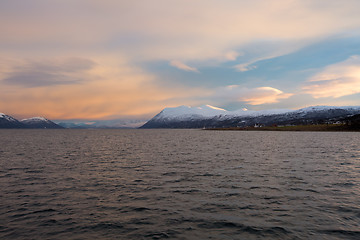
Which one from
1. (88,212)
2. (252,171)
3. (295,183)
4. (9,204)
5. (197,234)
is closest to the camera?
(197,234)

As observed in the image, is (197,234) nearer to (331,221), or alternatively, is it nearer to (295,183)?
(331,221)

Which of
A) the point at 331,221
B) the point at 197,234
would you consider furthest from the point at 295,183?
the point at 197,234

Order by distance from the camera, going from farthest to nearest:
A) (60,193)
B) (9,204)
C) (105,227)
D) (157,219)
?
(60,193)
(9,204)
(157,219)
(105,227)

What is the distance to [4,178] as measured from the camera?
30.9 meters

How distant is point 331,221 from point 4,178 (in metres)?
36.8

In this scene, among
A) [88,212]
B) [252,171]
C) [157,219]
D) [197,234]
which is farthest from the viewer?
[252,171]

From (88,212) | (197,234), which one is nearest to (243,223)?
(197,234)

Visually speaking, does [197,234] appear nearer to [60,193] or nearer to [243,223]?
[243,223]

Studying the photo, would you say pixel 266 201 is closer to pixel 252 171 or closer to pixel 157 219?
pixel 157 219

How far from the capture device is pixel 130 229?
15.4m

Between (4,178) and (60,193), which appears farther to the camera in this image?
(4,178)

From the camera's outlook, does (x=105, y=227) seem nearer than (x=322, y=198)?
Yes

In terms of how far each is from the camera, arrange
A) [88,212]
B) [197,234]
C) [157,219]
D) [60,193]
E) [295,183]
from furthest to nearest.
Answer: [295,183] → [60,193] → [88,212] → [157,219] → [197,234]

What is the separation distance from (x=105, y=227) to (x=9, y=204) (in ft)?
36.1
